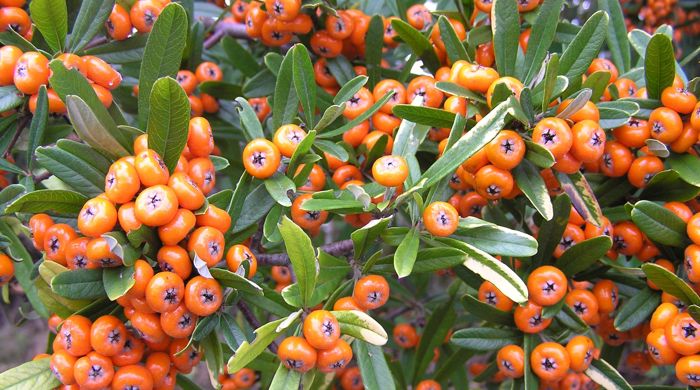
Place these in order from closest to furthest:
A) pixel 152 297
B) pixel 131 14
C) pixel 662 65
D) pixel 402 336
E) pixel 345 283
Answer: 1. pixel 152 297
2. pixel 345 283
3. pixel 662 65
4. pixel 131 14
5. pixel 402 336

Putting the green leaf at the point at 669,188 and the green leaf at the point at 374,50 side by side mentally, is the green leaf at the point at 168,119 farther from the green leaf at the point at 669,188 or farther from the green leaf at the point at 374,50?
the green leaf at the point at 669,188

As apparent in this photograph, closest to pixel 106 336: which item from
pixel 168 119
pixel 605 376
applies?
pixel 168 119

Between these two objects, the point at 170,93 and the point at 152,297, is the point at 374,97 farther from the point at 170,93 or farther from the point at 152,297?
the point at 152,297

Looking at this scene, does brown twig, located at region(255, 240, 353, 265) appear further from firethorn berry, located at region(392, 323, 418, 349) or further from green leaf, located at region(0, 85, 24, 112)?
firethorn berry, located at region(392, 323, 418, 349)

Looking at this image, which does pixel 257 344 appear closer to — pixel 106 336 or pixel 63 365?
pixel 106 336

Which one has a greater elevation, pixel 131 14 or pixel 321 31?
pixel 131 14

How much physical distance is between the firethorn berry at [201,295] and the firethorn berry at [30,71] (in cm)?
83

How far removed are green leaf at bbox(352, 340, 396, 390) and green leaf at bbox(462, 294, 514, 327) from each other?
382 mm

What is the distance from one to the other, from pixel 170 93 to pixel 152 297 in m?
0.53

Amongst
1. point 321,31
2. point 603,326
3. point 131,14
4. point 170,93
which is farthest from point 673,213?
point 131,14

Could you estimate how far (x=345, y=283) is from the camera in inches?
74.7

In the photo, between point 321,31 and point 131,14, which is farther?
point 321,31

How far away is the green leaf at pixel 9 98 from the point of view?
6.22 feet

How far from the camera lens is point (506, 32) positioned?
2006mm
